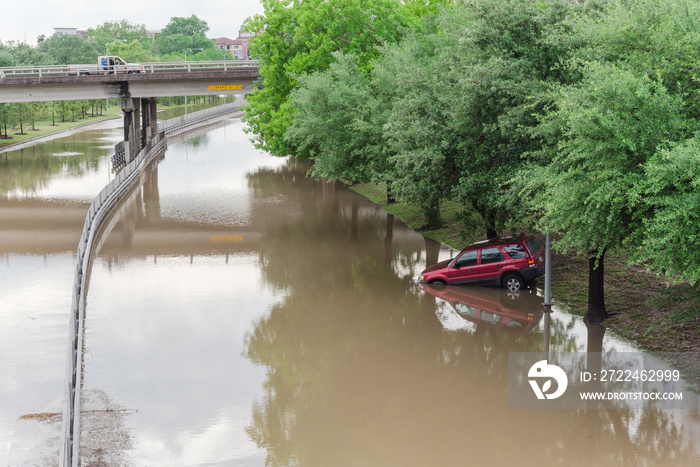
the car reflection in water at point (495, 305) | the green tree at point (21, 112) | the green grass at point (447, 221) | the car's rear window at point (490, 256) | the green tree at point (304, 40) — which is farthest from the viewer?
the green tree at point (21, 112)

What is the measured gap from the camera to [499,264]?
22.8 meters

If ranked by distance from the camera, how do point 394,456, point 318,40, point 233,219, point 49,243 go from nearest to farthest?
point 394,456, point 49,243, point 233,219, point 318,40

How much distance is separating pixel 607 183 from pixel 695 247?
1945mm

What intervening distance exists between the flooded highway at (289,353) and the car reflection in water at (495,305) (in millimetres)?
89

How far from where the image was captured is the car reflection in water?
20125mm

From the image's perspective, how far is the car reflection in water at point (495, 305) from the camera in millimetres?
20125

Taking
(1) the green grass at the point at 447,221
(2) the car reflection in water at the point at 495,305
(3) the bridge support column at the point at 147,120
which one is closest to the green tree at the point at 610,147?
(2) the car reflection in water at the point at 495,305

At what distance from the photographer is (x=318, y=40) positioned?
40375 millimetres

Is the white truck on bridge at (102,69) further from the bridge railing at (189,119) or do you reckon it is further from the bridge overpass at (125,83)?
the bridge railing at (189,119)

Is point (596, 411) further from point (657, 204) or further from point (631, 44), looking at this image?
point (631, 44)

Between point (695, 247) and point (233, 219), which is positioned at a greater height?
point (695, 247)

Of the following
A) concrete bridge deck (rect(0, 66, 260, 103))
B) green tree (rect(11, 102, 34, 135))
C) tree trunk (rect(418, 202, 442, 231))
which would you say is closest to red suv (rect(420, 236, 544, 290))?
tree trunk (rect(418, 202, 442, 231))

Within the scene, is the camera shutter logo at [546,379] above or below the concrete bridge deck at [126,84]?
below

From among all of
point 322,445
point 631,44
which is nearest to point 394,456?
point 322,445
